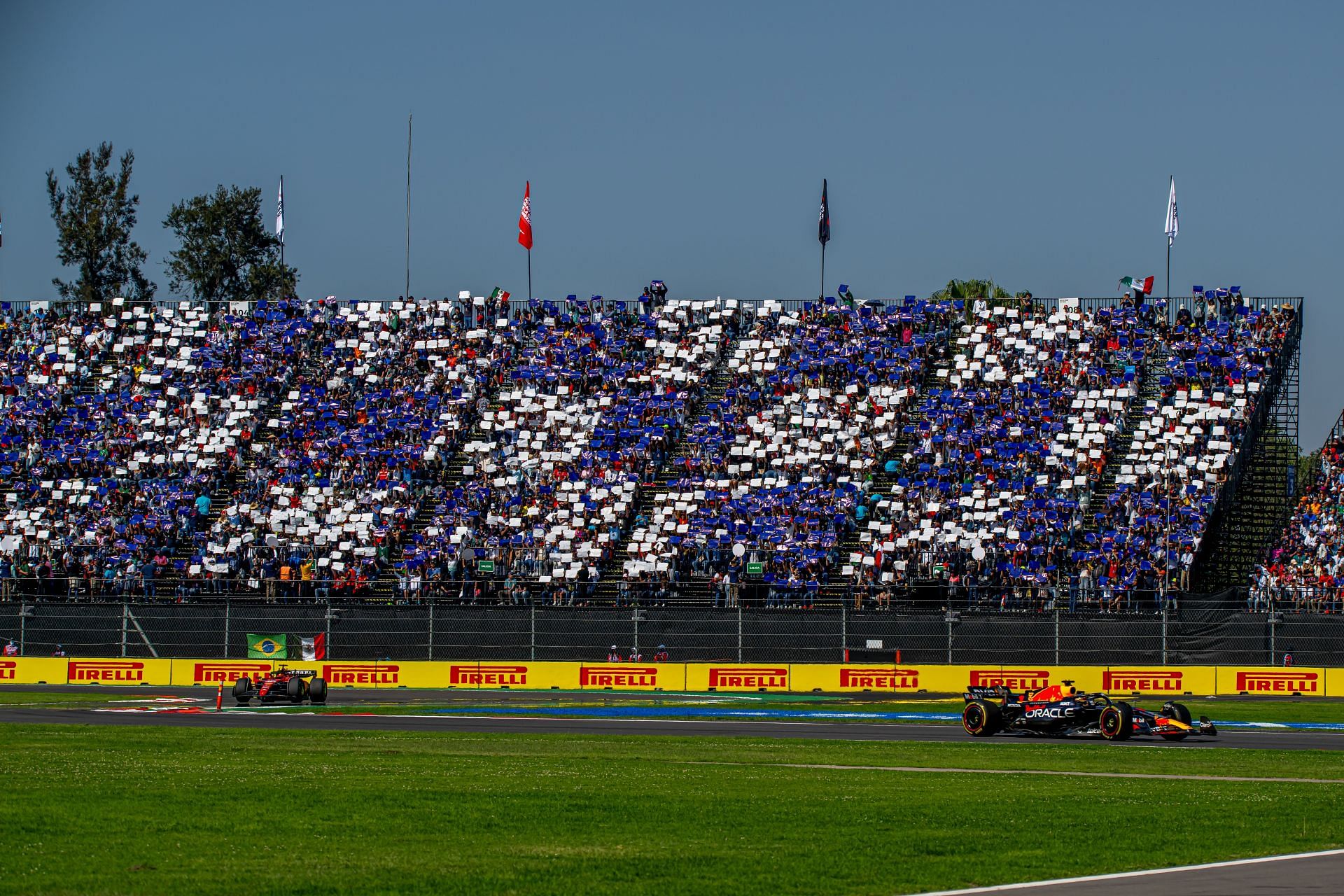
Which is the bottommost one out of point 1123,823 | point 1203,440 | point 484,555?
point 1123,823

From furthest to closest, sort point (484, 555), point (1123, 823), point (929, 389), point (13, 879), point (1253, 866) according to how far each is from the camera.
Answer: point (929, 389), point (484, 555), point (1123, 823), point (1253, 866), point (13, 879)

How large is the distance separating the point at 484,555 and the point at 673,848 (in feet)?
106

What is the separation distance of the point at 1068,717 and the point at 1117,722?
952 mm

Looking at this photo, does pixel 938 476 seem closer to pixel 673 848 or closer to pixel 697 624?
pixel 697 624

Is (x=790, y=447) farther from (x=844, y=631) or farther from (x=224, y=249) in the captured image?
(x=224, y=249)

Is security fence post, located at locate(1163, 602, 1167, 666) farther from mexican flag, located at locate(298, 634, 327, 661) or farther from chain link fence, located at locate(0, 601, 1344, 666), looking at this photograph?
mexican flag, located at locate(298, 634, 327, 661)

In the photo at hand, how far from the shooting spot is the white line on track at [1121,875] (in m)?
11.6

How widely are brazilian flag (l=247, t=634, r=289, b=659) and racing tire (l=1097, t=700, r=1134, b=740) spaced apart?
69.2ft

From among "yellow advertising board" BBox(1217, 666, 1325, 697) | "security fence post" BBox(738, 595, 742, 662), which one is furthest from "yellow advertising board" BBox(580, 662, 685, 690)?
"yellow advertising board" BBox(1217, 666, 1325, 697)

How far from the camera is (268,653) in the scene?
39719 millimetres

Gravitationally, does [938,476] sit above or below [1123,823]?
above

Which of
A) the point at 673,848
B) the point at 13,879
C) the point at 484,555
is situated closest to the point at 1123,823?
the point at 673,848

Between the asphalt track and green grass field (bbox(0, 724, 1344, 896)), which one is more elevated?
green grass field (bbox(0, 724, 1344, 896))

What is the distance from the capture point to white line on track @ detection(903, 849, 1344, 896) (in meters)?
11.6
